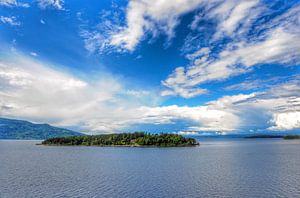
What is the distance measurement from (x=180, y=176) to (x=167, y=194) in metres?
25.6

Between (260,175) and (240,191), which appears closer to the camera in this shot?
(240,191)

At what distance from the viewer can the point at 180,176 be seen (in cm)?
8556

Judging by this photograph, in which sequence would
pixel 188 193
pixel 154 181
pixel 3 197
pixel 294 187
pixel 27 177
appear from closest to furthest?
pixel 3 197
pixel 188 193
pixel 294 187
pixel 154 181
pixel 27 177

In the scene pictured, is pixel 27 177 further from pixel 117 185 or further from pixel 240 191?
pixel 240 191

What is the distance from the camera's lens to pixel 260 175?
86375 millimetres

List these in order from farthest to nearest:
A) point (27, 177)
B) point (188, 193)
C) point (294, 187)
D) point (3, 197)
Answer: point (27, 177) < point (294, 187) < point (188, 193) < point (3, 197)

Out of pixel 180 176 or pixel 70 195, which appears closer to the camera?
pixel 70 195

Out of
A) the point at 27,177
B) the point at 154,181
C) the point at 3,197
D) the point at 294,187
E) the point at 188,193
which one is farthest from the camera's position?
the point at 27,177

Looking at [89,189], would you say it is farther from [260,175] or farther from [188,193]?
[260,175]

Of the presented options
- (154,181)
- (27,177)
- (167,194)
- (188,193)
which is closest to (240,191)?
(188,193)

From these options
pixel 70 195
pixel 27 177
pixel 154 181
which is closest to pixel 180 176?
pixel 154 181

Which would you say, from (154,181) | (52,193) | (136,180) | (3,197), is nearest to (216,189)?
(154,181)

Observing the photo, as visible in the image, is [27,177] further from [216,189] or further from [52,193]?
[216,189]

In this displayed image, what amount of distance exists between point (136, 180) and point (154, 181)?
542cm
